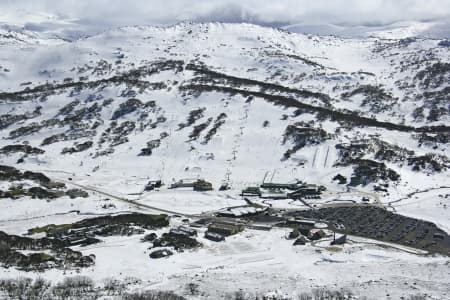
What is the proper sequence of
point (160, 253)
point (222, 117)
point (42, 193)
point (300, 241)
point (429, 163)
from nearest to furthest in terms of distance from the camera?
point (160, 253) < point (300, 241) < point (42, 193) < point (429, 163) < point (222, 117)

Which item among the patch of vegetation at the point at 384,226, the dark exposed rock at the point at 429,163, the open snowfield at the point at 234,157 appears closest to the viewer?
the open snowfield at the point at 234,157

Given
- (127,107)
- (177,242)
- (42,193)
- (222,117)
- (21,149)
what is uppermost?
(127,107)

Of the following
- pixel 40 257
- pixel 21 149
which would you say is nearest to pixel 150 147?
pixel 21 149

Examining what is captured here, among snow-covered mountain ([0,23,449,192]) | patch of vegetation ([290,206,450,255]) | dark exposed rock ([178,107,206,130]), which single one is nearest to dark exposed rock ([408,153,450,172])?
snow-covered mountain ([0,23,449,192])

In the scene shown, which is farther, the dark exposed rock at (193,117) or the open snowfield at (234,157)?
the dark exposed rock at (193,117)

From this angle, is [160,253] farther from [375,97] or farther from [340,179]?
[375,97]

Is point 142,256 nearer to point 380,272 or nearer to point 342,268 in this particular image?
point 342,268

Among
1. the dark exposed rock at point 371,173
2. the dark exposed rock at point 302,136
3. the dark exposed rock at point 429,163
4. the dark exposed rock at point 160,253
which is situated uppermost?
the dark exposed rock at point 302,136

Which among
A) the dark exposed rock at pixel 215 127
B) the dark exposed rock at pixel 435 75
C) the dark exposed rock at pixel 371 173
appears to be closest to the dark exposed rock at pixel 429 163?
the dark exposed rock at pixel 371 173

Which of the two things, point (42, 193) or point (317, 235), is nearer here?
point (317, 235)

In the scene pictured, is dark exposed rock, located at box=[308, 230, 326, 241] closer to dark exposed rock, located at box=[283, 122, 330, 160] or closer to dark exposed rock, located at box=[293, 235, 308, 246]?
dark exposed rock, located at box=[293, 235, 308, 246]

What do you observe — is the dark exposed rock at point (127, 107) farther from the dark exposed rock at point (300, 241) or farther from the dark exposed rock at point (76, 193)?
the dark exposed rock at point (300, 241)

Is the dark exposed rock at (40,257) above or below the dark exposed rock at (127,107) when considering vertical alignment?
below

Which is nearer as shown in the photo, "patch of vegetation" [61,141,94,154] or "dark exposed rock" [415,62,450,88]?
"patch of vegetation" [61,141,94,154]
